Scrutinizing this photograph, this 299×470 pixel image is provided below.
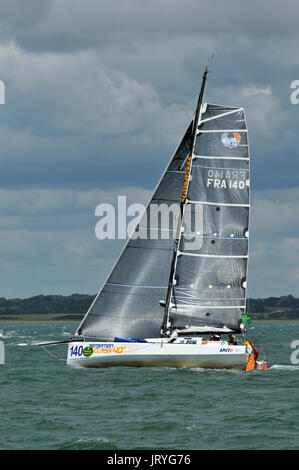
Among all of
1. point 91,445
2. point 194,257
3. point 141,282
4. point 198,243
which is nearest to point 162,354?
point 141,282

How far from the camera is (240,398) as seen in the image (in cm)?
3594

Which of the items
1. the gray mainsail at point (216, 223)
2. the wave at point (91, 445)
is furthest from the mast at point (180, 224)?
the wave at point (91, 445)

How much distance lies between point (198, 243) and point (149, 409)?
1556 cm

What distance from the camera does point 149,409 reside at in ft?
109

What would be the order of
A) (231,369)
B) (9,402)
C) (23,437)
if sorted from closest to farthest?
(23,437), (9,402), (231,369)

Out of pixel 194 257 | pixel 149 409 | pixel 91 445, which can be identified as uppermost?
pixel 194 257

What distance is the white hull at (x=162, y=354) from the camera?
43.7 metres

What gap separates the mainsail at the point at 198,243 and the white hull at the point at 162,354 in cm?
230

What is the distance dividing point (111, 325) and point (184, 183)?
30.2 ft

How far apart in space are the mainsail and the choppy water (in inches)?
145

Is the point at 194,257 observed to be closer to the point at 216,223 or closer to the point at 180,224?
the point at 180,224

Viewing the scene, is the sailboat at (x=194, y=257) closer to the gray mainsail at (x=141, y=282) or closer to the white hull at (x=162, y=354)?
the gray mainsail at (x=141, y=282)
